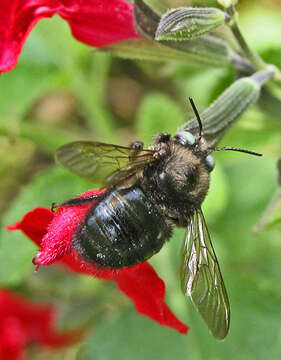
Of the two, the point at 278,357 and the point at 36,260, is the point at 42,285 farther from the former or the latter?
the point at 36,260

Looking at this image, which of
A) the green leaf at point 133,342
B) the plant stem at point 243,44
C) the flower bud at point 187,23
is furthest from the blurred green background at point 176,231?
the flower bud at point 187,23

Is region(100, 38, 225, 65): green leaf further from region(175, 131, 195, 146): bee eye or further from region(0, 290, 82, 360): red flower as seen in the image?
region(0, 290, 82, 360): red flower

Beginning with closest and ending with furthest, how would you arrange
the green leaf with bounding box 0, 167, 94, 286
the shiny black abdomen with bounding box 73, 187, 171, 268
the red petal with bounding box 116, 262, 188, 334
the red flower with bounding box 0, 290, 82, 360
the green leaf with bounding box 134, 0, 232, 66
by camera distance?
the shiny black abdomen with bounding box 73, 187, 171, 268 < the red petal with bounding box 116, 262, 188, 334 < the green leaf with bounding box 134, 0, 232, 66 < the green leaf with bounding box 0, 167, 94, 286 < the red flower with bounding box 0, 290, 82, 360

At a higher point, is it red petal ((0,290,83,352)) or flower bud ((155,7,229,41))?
flower bud ((155,7,229,41))

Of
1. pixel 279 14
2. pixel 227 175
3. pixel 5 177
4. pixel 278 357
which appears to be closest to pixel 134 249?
pixel 278 357

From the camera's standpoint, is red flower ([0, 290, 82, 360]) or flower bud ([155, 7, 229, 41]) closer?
flower bud ([155, 7, 229, 41])

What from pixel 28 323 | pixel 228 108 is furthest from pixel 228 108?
pixel 28 323

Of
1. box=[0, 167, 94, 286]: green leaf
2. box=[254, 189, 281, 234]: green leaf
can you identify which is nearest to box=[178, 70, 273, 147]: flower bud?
box=[254, 189, 281, 234]: green leaf
